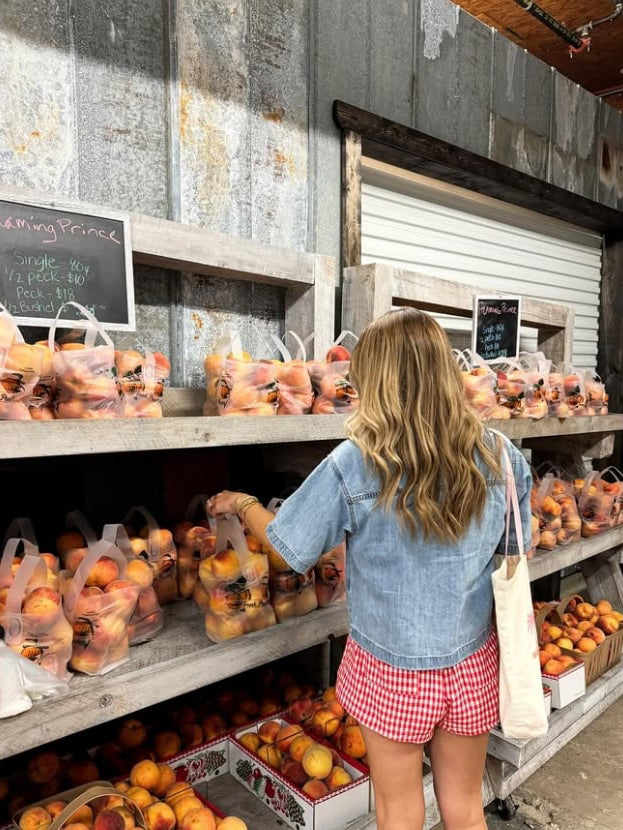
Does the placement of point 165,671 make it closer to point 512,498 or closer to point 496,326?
point 512,498

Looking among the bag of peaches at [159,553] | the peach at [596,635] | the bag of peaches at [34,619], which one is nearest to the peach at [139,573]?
the bag of peaches at [159,553]

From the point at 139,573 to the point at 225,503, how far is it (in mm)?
315

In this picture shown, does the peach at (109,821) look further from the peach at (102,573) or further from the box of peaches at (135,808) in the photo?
the peach at (102,573)

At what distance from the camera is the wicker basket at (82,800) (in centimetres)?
132

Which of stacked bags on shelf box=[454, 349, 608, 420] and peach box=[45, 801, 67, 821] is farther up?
stacked bags on shelf box=[454, 349, 608, 420]

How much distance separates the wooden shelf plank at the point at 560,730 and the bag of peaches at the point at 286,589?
40.5 inches

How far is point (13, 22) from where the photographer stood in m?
1.81

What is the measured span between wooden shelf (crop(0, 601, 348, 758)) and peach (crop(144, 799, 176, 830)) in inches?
13.5

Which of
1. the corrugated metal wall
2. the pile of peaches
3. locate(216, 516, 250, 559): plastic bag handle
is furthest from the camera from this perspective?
the pile of peaches

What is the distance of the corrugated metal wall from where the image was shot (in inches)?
74.6

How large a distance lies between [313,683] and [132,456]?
3.77ft

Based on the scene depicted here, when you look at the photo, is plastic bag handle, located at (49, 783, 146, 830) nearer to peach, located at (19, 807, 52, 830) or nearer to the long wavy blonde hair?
peach, located at (19, 807, 52, 830)

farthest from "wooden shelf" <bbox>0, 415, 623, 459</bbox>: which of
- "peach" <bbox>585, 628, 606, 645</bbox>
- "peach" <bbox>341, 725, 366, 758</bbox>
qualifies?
"peach" <bbox>585, 628, 606, 645</bbox>

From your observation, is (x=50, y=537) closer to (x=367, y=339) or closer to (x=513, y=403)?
(x=367, y=339)
